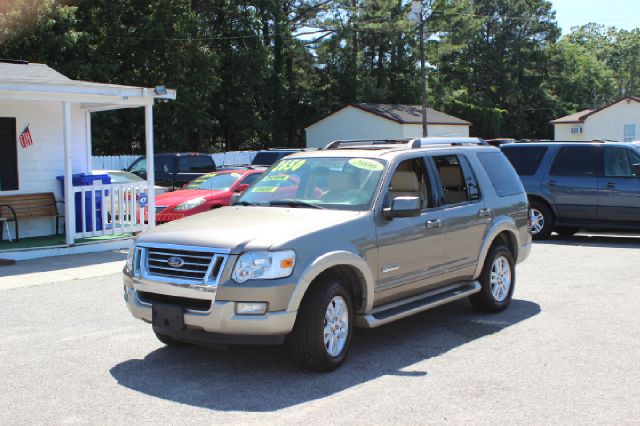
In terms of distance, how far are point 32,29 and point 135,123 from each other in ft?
29.0

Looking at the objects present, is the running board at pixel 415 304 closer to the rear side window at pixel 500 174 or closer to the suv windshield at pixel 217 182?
the rear side window at pixel 500 174

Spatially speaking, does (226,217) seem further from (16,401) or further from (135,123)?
(135,123)

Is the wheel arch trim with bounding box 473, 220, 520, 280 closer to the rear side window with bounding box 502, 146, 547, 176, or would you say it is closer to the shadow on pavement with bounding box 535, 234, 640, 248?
the shadow on pavement with bounding box 535, 234, 640, 248

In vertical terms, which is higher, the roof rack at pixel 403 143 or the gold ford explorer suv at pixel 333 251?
the roof rack at pixel 403 143

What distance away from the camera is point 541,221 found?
47.2 feet

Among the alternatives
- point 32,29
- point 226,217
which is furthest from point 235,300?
point 32,29

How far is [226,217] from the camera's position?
20.7ft

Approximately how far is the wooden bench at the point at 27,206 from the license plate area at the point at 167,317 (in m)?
8.72

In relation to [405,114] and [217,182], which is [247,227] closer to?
[217,182]

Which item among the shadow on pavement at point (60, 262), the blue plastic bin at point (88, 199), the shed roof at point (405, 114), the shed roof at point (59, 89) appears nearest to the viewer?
the shadow on pavement at point (60, 262)

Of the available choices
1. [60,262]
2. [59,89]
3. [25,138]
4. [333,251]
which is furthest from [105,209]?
[333,251]

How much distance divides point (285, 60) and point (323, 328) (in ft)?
158

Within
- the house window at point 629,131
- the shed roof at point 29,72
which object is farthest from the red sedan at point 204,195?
the house window at point 629,131

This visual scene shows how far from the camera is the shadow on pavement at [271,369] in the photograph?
17.3 ft
